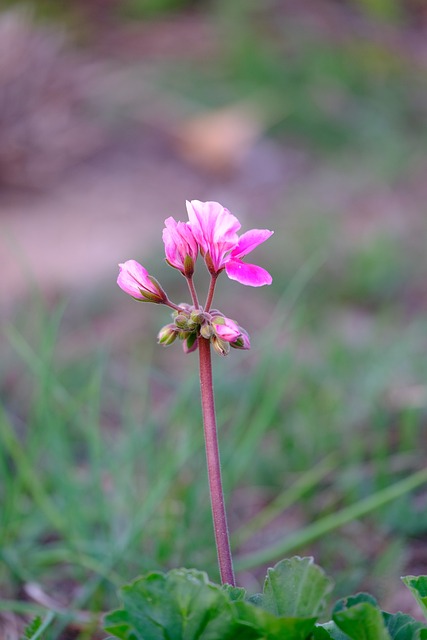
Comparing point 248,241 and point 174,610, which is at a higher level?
point 248,241

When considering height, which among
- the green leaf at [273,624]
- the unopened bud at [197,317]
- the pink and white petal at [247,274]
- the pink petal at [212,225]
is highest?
the pink petal at [212,225]

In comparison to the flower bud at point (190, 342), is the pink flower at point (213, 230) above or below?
above

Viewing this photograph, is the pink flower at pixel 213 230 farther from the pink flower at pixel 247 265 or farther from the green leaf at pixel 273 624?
the green leaf at pixel 273 624

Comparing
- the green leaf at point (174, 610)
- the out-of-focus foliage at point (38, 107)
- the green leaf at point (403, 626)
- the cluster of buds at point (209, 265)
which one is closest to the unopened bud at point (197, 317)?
the cluster of buds at point (209, 265)

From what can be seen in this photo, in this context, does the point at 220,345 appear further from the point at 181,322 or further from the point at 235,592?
the point at 235,592

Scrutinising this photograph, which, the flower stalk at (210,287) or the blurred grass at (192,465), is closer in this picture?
the flower stalk at (210,287)

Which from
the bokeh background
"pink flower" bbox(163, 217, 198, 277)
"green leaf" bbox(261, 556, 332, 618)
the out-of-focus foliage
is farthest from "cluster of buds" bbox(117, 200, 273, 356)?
the out-of-focus foliage

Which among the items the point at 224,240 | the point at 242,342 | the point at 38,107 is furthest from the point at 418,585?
the point at 38,107
